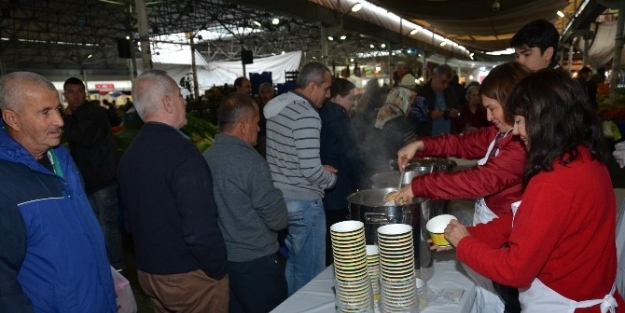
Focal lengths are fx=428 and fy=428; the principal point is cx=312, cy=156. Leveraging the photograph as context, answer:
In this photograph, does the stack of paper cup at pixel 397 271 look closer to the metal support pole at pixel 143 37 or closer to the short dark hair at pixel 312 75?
the short dark hair at pixel 312 75

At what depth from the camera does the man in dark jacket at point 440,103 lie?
6.14m

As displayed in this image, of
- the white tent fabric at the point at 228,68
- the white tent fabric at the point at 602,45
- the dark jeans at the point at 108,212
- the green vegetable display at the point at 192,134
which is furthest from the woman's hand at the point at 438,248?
the white tent fabric at the point at 602,45

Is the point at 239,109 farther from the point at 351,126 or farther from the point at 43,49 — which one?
the point at 43,49

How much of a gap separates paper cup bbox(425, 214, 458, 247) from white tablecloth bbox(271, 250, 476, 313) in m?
0.27

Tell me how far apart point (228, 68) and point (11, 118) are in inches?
885

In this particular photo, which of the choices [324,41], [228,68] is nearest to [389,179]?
[324,41]

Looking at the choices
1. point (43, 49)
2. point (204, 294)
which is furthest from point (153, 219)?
point (43, 49)

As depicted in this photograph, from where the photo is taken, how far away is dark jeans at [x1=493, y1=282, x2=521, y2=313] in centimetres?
188

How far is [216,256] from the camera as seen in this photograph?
2.20 meters

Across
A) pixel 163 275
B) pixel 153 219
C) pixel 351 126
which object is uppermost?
pixel 351 126

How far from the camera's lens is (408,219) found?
186 centimetres

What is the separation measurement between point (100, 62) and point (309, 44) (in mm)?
16092

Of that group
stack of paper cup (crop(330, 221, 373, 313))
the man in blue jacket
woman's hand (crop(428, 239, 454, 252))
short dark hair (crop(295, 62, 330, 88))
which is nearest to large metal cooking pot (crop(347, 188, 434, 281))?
woman's hand (crop(428, 239, 454, 252))

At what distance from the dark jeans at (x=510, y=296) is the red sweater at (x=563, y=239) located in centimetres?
37
